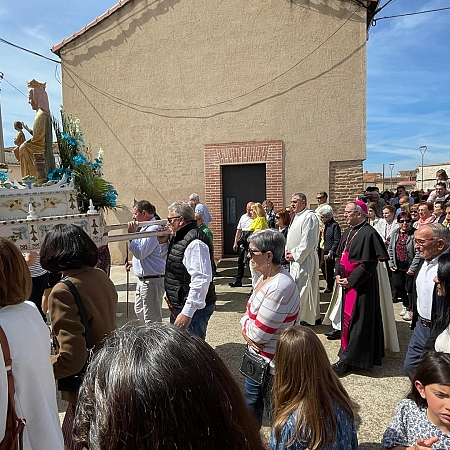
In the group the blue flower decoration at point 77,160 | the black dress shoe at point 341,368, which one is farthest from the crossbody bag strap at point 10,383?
the black dress shoe at point 341,368

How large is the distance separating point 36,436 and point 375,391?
125 inches

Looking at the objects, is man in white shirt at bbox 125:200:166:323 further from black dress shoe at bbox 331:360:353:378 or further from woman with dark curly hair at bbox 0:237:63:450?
woman with dark curly hair at bbox 0:237:63:450

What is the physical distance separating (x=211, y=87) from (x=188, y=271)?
24.5ft

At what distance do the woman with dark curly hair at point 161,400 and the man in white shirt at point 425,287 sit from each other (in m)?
2.61

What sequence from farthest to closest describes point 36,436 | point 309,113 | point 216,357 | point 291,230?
point 309,113, point 291,230, point 36,436, point 216,357

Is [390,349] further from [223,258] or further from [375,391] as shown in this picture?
[223,258]

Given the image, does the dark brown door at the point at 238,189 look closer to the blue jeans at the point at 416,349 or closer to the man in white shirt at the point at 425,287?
the man in white shirt at the point at 425,287

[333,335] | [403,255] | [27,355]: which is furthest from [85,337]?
[403,255]

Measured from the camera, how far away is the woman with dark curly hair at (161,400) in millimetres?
738

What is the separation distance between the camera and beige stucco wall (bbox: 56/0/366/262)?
29.8ft

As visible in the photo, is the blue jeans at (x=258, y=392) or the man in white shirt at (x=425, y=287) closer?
the blue jeans at (x=258, y=392)

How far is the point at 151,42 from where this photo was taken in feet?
33.0

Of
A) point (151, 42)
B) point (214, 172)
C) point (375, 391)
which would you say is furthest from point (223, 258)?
point (375, 391)

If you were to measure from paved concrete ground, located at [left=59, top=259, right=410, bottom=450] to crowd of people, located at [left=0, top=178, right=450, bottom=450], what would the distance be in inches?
7.0
